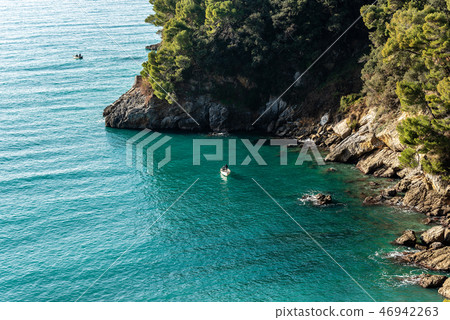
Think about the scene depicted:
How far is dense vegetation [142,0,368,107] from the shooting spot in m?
92.8

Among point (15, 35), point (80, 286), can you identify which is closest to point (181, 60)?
point (80, 286)

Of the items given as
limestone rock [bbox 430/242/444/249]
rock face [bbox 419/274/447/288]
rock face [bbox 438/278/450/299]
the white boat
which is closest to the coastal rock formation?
the white boat

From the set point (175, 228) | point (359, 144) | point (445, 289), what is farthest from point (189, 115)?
point (445, 289)

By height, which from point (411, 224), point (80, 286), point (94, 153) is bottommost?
point (80, 286)

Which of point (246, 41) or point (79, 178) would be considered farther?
point (246, 41)

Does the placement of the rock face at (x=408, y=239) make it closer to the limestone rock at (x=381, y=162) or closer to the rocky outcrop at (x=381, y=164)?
the rocky outcrop at (x=381, y=164)

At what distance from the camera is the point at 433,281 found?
154 ft

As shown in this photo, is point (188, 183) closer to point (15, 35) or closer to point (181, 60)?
point (181, 60)

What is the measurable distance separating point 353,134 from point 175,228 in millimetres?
35962

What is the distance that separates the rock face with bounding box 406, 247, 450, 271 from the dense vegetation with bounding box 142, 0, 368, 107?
51215mm

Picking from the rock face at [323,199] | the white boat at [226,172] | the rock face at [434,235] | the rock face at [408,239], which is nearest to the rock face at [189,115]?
the white boat at [226,172]

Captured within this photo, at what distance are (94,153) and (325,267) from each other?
51.8 meters

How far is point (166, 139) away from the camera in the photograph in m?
94.2

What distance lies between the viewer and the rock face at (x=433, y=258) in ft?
164
